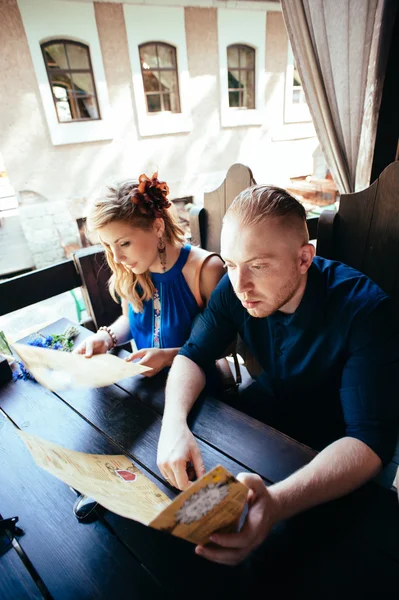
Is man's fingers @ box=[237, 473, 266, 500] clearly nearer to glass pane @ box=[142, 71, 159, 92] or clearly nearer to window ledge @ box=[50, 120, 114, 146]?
window ledge @ box=[50, 120, 114, 146]

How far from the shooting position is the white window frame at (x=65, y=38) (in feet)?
15.6

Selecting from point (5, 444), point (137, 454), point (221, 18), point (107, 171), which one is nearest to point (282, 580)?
point (137, 454)

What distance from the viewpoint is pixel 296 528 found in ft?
2.18

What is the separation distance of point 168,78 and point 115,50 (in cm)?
107

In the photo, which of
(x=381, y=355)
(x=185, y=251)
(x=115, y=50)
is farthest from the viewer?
(x=115, y=50)

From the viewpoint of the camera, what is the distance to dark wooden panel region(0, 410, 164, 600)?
0.63 m

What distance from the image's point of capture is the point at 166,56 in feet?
19.4

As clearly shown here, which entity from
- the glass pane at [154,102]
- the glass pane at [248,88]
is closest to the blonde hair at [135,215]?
the glass pane at [154,102]

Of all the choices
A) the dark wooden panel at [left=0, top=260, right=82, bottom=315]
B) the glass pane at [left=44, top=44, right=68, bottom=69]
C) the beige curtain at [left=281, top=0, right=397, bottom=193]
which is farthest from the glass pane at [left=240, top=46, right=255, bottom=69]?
the dark wooden panel at [left=0, top=260, right=82, bottom=315]

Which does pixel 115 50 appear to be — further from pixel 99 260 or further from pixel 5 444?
pixel 5 444

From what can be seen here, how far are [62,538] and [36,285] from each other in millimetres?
1359

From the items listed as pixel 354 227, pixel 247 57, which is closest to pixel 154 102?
pixel 247 57

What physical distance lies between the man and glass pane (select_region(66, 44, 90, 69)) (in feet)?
19.5

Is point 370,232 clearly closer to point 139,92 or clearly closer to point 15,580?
point 15,580
